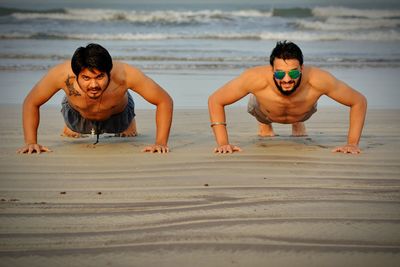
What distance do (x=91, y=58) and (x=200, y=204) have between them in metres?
2.05

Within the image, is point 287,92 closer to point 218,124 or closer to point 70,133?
point 218,124

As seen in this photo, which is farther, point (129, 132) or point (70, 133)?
point (129, 132)

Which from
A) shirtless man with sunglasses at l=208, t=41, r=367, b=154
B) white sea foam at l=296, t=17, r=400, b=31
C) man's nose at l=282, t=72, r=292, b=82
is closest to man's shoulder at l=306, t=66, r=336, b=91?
shirtless man with sunglasses at l=208, t=41, r=367, b=154

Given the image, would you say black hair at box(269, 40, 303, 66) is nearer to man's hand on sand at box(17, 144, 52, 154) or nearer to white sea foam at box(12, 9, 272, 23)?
man's hand on sand at box(17, 144, 52, 154)

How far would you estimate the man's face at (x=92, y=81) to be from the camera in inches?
250

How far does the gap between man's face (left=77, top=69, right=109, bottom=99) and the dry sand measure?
573mm

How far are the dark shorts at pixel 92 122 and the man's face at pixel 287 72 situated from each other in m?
1.58

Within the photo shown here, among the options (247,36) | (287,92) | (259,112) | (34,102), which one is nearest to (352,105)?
(287,92)

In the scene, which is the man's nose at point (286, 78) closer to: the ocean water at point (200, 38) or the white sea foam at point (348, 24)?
the ocean water at point (200, 38)

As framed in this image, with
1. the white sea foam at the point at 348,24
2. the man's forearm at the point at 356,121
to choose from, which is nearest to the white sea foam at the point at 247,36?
the white sea foam at the point at 348,24

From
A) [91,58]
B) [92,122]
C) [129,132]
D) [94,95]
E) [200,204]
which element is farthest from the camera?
[129,132]

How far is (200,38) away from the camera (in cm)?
2414

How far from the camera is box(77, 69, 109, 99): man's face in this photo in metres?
6.36

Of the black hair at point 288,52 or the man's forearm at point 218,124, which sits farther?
the man's forearm at point 218,124
